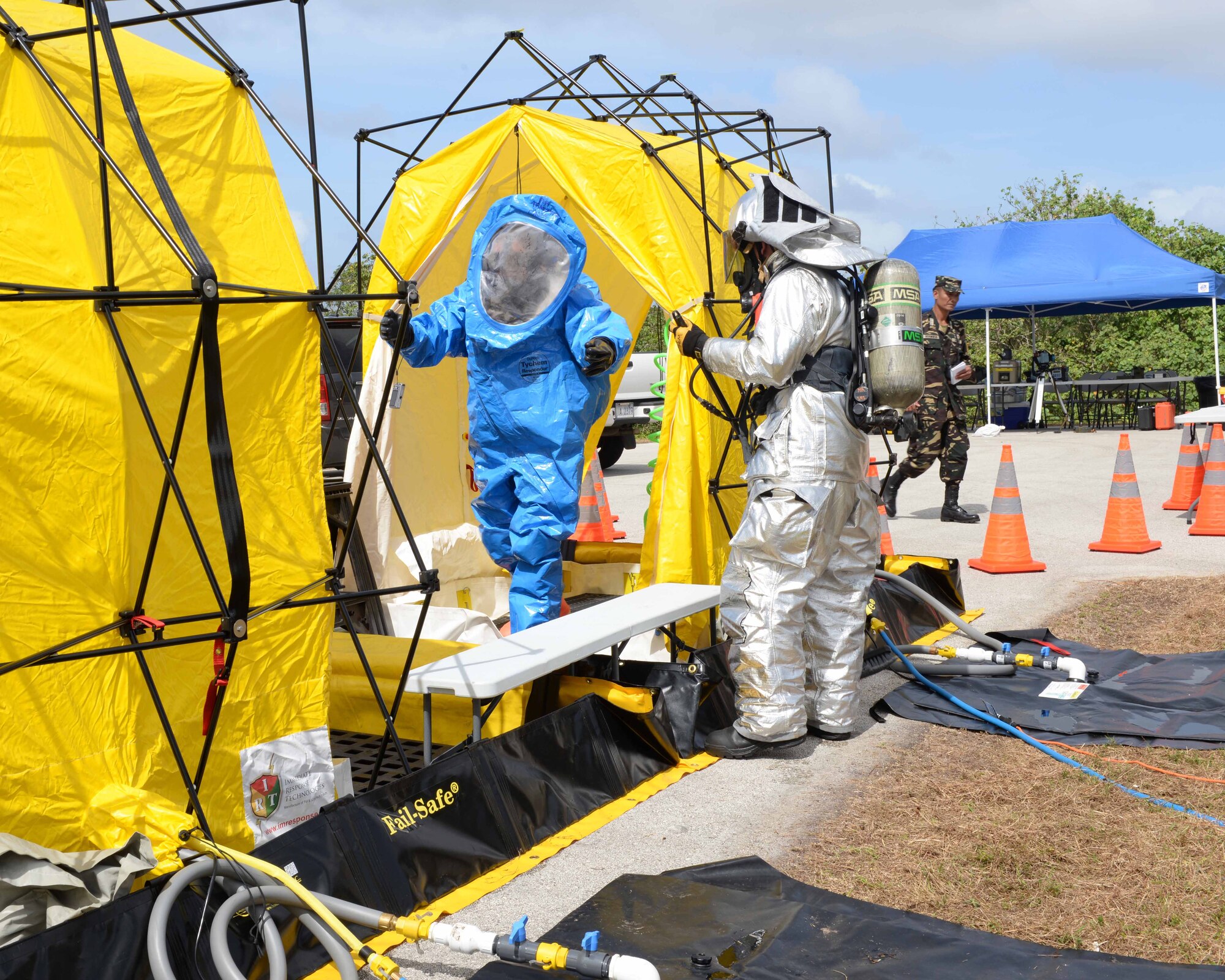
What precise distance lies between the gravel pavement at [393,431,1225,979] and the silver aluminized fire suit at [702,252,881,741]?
33 cm

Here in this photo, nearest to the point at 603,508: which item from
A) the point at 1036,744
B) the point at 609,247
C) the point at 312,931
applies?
the point at 609,247

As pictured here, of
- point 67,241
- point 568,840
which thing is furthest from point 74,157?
point 568,840

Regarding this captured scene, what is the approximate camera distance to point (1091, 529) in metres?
9.59

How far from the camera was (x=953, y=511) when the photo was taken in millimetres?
10188

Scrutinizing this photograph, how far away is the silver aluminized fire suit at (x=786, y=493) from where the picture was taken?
4.43 metres

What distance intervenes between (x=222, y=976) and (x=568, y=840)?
57.8 inches

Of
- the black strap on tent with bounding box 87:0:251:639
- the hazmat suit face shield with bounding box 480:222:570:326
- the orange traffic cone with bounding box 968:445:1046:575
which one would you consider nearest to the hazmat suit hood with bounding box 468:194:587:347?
the hazmat suit face shield with bounding box 480:222:570:326

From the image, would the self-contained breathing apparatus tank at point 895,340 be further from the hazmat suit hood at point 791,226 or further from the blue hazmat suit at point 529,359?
the blue hazmat suit at point 529,359

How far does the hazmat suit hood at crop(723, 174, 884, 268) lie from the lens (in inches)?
179

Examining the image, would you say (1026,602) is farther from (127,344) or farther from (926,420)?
(127,344)

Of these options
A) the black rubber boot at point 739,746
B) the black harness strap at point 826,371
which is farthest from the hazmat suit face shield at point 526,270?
the black rubber boot at point 739,746

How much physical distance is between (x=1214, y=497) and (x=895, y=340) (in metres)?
5.86

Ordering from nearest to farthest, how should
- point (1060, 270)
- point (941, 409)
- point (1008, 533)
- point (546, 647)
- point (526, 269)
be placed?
1. point (546, 647)
2. point (526, 269)
3. point (1008, 533)
4. point (941, 409)
5. point (1060, 270)

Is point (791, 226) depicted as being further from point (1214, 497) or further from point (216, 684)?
point (1214, 497)
